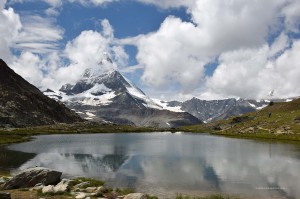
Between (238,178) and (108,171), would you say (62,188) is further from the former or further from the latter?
(238,178)

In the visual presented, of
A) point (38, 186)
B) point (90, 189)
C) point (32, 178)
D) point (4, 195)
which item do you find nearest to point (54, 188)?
point (38, 186)

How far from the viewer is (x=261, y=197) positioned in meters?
46.5

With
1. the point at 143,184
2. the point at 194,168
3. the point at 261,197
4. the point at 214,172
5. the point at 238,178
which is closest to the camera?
the point at 261,197

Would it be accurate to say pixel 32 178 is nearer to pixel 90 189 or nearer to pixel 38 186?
pixel 38 186

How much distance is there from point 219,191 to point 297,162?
44.1 meters

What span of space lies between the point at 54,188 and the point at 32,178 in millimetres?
7196

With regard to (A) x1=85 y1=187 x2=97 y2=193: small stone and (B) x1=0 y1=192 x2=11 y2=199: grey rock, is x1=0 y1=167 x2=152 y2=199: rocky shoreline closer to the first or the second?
(A) x1=85 y1=187 x2=97 y2=193: small stone

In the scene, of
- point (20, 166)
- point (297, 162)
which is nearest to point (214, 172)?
point (297, 162)

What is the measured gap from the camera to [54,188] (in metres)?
41.3

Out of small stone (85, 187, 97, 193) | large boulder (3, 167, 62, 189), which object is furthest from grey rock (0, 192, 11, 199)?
small stone (85, 187, 97, 193)

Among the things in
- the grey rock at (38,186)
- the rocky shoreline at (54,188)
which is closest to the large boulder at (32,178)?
the rocky shoreline at (54,188)

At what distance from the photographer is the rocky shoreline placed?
39.5m

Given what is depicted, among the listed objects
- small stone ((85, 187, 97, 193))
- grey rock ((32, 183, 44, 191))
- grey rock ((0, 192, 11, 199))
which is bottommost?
small stone ((85, 187, 97, 193))

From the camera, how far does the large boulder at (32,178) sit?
148ft
